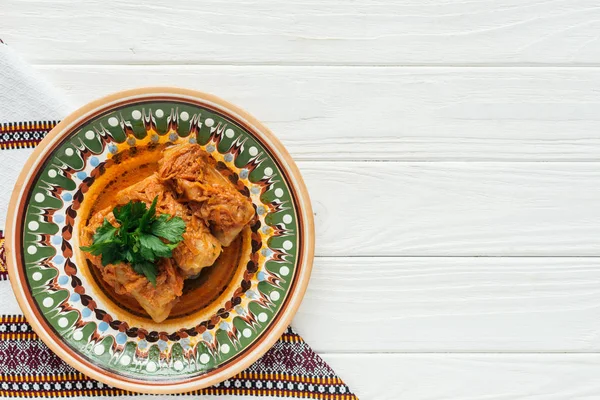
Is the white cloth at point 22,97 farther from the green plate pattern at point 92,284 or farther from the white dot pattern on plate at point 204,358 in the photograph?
the white dot pattern on plate at point 204,358

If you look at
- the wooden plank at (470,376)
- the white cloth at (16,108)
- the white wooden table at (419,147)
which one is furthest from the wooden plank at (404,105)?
the wooden plank at (470,376)

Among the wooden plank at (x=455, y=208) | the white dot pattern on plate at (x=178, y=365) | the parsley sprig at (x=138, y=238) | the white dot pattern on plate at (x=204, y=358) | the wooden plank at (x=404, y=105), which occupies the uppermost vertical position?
the wooden plank at (x=404, y=105)

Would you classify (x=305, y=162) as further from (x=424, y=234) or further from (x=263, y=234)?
(x=424, y=234)

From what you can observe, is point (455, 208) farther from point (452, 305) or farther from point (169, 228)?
point (169, 228)

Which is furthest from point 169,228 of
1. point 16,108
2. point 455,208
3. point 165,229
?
point 455,208

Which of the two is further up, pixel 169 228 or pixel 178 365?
pixel 169 228

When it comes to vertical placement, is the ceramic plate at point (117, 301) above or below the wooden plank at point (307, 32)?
below
